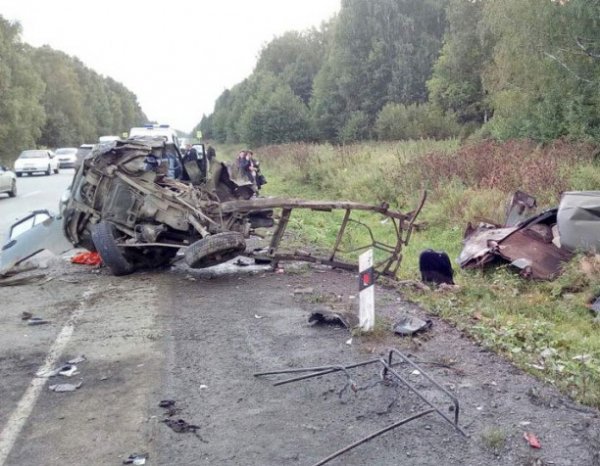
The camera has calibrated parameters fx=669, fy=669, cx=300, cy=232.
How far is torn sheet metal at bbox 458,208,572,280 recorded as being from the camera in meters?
8.42

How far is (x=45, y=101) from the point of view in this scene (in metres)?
75.4

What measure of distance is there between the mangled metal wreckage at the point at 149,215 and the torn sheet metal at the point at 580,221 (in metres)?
1.91

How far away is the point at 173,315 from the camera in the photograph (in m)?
7.35

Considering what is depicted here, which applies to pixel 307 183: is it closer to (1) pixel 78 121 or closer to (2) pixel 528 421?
(2) pixel 528 421

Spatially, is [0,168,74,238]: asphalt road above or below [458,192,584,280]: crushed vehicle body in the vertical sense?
below

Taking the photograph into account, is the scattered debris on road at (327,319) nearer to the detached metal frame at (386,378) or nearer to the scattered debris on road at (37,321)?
the detached metal frame at (386,378)

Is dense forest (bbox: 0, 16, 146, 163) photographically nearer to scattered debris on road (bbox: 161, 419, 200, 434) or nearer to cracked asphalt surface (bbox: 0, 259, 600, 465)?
cracked asphalt surface (bbox: 0, 259, 600, 465)

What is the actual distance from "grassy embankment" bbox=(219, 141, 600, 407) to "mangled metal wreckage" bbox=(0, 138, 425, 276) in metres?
1.56

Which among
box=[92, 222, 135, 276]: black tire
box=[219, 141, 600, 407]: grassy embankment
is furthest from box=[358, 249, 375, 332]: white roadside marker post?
box=[92, 222, 135, 276]: black tire

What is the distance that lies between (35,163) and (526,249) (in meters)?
33.2

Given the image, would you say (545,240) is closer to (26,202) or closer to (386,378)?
(386,378)

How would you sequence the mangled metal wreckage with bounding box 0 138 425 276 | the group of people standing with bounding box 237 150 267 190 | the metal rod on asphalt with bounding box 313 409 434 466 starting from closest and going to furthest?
1. the metal rod on asphalt with bounding box 313 409 434 466
2. the mangled metal wreckage with bounding box 0 138 425 276
3. the group of people standing with bounding box 237 150 267 190

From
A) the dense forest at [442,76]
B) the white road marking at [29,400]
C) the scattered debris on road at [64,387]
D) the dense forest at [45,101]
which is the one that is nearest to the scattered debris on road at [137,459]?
the white road marking at [29,400]

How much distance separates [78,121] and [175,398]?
82.6 meters
